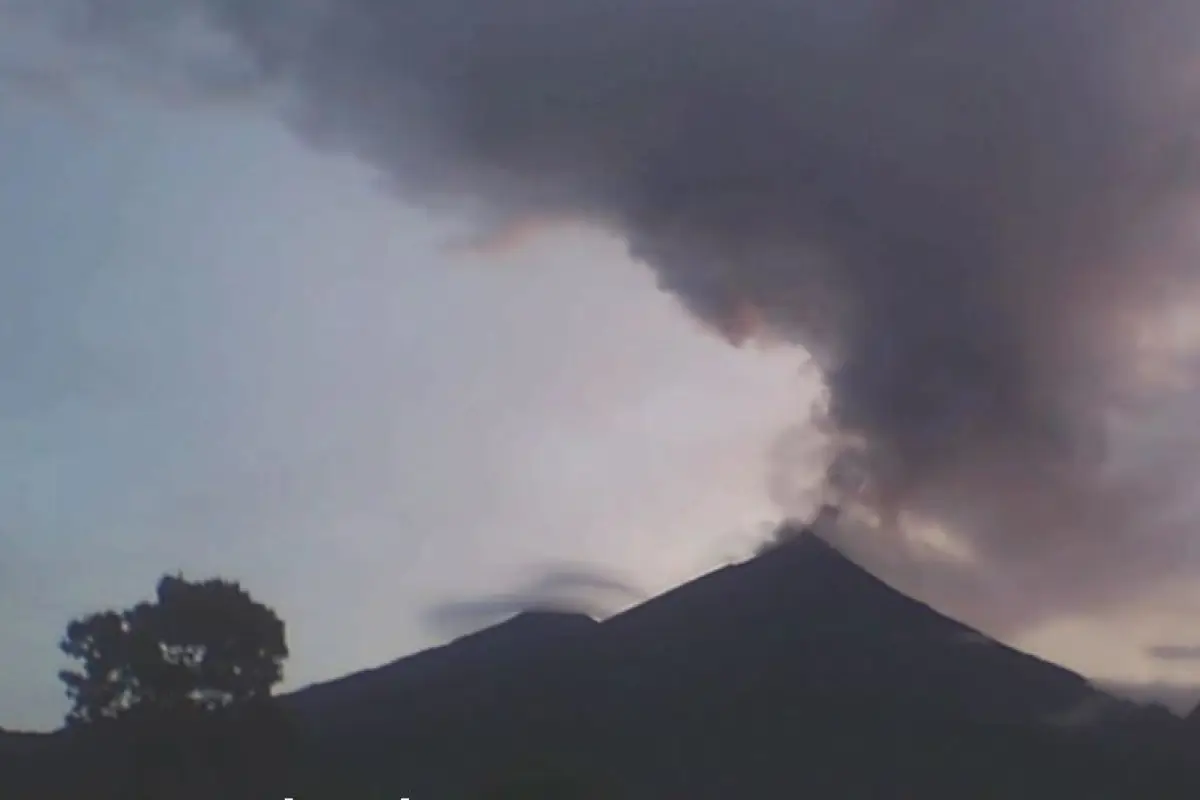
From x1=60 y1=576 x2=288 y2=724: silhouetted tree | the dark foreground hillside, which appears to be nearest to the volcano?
the dark foreground hillside

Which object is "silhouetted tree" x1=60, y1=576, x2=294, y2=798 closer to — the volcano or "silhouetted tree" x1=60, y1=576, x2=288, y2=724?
"silhouetted tree" x1=60, y1=576, x2=288, y2=724

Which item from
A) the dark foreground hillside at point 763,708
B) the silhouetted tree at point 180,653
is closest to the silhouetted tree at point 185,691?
the silhouetted tree at point 180,653

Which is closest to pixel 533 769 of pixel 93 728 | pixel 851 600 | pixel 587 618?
pixel 93 728

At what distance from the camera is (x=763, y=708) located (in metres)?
145

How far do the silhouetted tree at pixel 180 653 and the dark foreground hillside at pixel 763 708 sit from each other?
2448 centimetres

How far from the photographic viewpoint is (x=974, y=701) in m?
146

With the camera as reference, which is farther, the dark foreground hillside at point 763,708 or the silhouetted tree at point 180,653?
the dark foreground hillside at point 763,708

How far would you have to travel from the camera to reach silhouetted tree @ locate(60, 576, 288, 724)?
3164 inches

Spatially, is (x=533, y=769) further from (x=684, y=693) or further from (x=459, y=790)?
(x=684, y=693)

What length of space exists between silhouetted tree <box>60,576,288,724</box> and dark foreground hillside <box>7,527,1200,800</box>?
80.3 feet

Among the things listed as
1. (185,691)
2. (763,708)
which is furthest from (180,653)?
(763,708)

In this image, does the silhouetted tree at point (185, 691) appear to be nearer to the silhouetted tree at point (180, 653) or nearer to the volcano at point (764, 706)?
the silhouetted tree at point (180, 653)

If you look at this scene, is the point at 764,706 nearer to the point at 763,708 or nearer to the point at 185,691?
the point at 763,708

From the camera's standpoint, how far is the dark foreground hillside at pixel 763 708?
128 m
